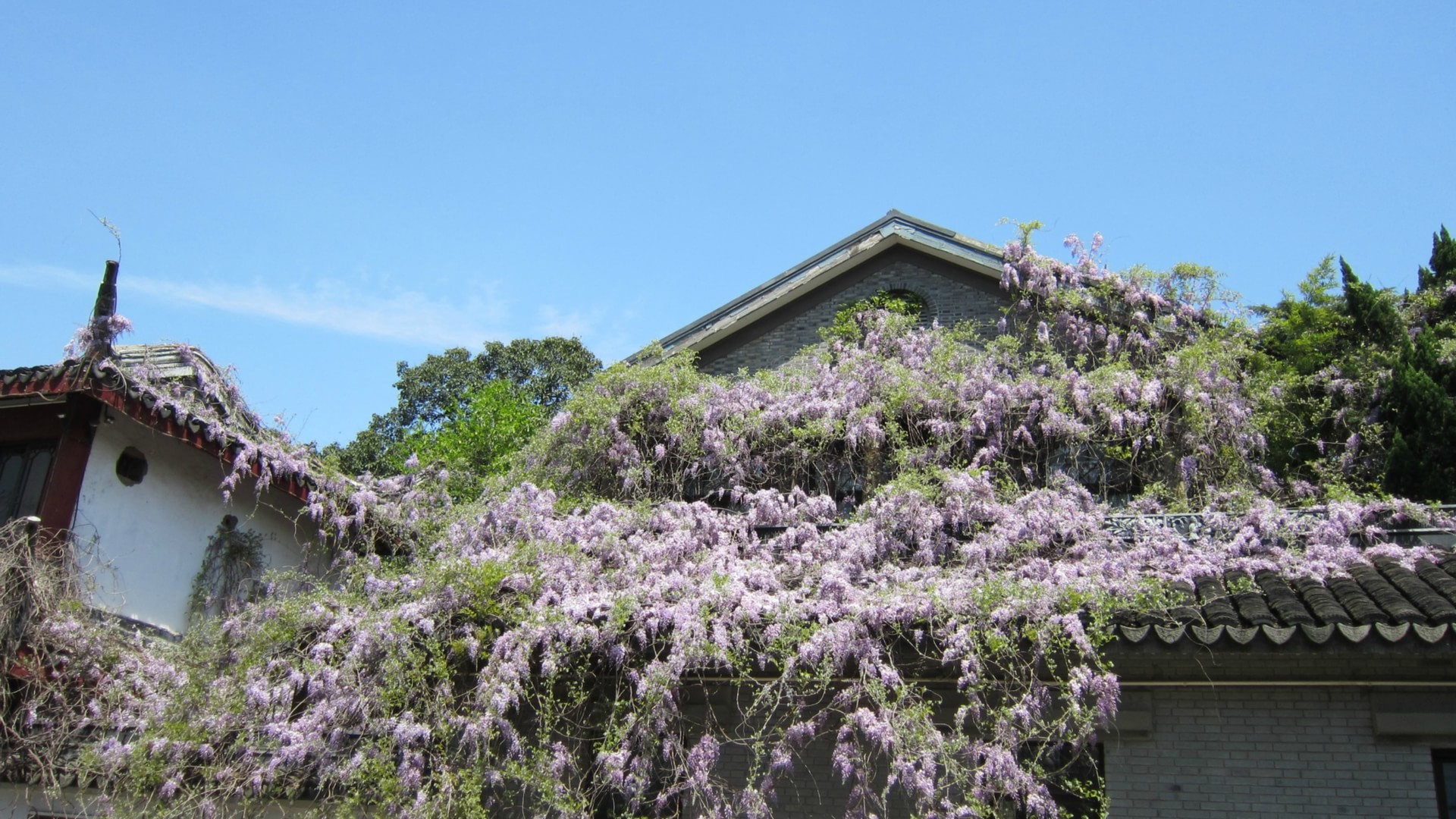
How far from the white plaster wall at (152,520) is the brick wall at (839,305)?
5.40m

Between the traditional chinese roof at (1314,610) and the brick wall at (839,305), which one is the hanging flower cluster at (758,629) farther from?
the brick wall at (839,305)

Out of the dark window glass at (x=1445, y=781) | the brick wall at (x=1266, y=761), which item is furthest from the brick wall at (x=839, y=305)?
the dark window glass at (x=1445, y=781)

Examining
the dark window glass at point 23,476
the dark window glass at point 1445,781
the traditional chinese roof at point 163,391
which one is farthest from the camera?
the dark window glass at point 23,476

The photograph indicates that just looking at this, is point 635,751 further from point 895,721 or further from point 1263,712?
point 1263,712

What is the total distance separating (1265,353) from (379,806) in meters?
10.9

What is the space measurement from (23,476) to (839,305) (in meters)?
8.42

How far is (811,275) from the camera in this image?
43.5 feet

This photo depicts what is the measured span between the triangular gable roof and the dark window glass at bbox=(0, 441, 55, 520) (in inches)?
247

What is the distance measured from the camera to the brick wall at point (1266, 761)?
6.74m

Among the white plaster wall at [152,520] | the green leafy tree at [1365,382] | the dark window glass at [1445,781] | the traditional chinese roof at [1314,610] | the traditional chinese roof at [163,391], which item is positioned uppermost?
the green leafy tree at [1365,382]

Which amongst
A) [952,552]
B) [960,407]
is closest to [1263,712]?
[952,552]

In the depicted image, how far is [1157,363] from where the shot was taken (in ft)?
38.5

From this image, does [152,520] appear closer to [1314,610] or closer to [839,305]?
[839,305]

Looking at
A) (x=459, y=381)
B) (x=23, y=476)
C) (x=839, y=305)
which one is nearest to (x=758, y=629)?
(x=839, y=305)
